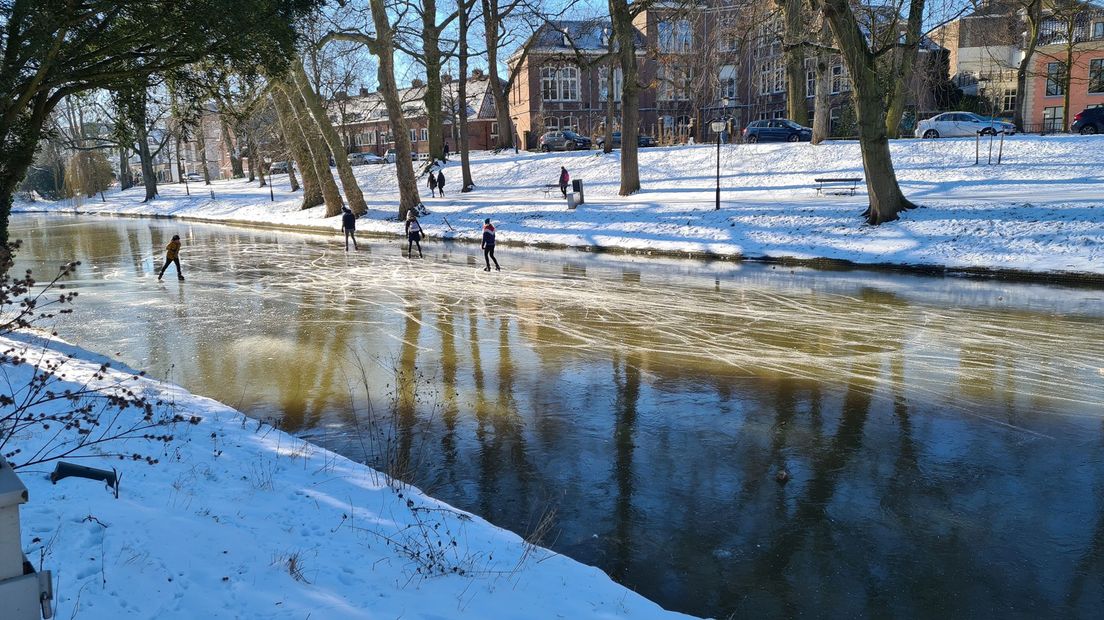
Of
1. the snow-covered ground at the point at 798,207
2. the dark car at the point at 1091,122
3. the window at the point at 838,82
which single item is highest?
the window at the point at 838,82

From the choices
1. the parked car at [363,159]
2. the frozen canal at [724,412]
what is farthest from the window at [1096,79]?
the parked car at [363,159]

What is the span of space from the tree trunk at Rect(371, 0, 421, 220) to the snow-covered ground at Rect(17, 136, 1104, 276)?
4.65ft

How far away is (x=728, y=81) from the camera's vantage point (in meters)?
66.0

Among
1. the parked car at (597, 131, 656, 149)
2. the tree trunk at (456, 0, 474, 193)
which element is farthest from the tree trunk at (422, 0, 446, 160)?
the parked car at (597, 131, 656, 149)

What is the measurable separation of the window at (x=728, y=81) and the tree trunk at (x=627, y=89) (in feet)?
110

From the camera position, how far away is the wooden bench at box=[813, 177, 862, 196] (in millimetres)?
28922

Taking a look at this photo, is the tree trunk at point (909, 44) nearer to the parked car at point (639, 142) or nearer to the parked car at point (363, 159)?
the parked car at point (639, 142)

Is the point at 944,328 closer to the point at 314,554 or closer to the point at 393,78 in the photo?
the point at 314,554

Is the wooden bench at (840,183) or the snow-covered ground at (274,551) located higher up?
the wooden bench at (840,183)

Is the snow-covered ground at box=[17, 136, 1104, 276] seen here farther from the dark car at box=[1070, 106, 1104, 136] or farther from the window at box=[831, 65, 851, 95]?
the window at box=[831, 65, 851, 95]

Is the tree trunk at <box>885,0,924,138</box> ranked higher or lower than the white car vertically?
higher

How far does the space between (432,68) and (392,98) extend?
7086 millimetres

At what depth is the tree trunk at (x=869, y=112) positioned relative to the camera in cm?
2255

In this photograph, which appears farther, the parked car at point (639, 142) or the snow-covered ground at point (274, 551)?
the parked car at point (639, 142)
